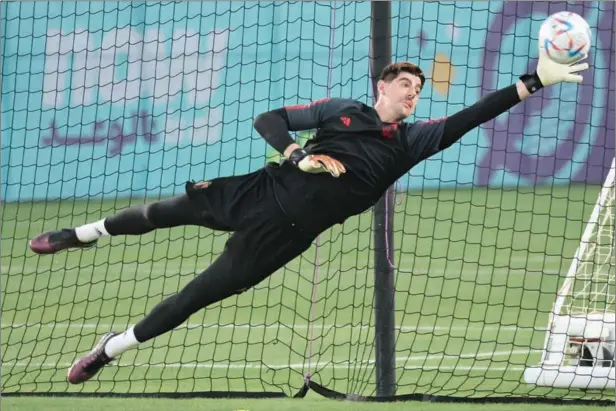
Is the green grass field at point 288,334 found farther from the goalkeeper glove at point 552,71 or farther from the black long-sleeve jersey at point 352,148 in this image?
the goalkeeper glove at point 552,71

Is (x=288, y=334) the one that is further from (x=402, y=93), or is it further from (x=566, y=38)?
(x=566, y=38)

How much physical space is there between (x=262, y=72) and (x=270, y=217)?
1205 cm

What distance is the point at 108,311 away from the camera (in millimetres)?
11523

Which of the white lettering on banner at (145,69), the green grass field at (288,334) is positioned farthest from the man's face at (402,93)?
the white lettering on banner at (145,69)

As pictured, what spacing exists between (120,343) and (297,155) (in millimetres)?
1669

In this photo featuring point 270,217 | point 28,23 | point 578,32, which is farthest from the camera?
point 28,23

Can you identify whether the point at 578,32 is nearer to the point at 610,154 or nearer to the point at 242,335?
the point at 242,335

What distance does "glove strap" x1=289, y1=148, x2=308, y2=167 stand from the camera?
6.01m

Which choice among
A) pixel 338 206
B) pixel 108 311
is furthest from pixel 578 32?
pixel 108 311

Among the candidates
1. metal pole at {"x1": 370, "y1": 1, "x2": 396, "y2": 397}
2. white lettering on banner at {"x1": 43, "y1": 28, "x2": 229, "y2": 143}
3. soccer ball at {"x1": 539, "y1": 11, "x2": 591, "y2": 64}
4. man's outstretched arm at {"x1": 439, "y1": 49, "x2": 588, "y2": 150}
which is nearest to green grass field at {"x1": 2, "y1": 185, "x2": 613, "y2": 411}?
metal pole at {"x1": 370, "y1": 1, "x2": 396, "y2": 397}

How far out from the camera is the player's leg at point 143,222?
664 centimetres

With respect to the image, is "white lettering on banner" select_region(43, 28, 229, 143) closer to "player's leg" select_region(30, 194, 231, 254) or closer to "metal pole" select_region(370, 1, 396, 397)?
"metal pole" select_region(370, 1, 396, 397)

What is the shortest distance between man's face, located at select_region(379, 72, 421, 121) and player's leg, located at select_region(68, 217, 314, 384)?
0.89 meters

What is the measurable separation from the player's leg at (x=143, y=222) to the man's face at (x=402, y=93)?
119 cm
